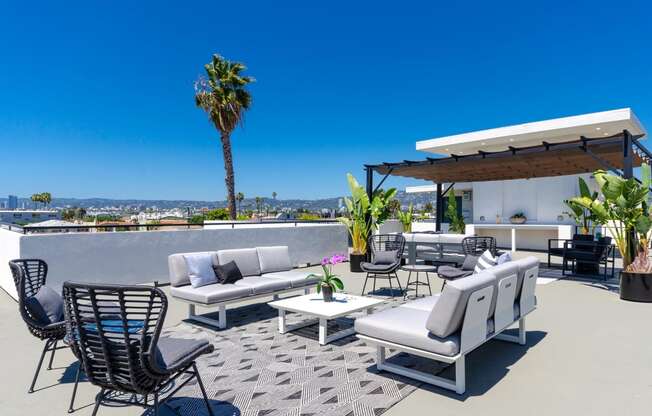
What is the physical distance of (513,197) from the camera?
14.8 meters

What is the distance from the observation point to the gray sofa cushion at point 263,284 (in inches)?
203

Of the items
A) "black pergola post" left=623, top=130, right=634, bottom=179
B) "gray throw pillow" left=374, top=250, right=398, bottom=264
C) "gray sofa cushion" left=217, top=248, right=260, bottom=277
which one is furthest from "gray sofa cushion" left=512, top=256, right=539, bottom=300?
"black pergola post" left=623, top=130, right=634, bottom=179

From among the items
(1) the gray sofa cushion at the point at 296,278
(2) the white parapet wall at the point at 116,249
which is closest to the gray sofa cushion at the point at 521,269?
(1) the gray sofa cushion at the point at 296,278

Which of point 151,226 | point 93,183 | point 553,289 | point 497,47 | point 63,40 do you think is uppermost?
point 497,47

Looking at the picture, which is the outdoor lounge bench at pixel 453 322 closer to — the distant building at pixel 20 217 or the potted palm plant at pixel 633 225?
the potted palm plant at pixel 633 225

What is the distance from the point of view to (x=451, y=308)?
9.05ft

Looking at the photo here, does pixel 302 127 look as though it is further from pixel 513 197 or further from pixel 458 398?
pixel 458 398

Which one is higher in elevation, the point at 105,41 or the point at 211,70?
the point at 105,41

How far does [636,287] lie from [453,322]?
5260mm

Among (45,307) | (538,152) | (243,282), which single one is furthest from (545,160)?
(45,307)

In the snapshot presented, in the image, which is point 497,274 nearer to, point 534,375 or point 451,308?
point 451,308

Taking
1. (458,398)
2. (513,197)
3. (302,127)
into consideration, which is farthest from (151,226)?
(302,127)

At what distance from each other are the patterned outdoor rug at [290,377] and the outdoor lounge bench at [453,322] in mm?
322

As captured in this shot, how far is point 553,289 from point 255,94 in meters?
12.7
